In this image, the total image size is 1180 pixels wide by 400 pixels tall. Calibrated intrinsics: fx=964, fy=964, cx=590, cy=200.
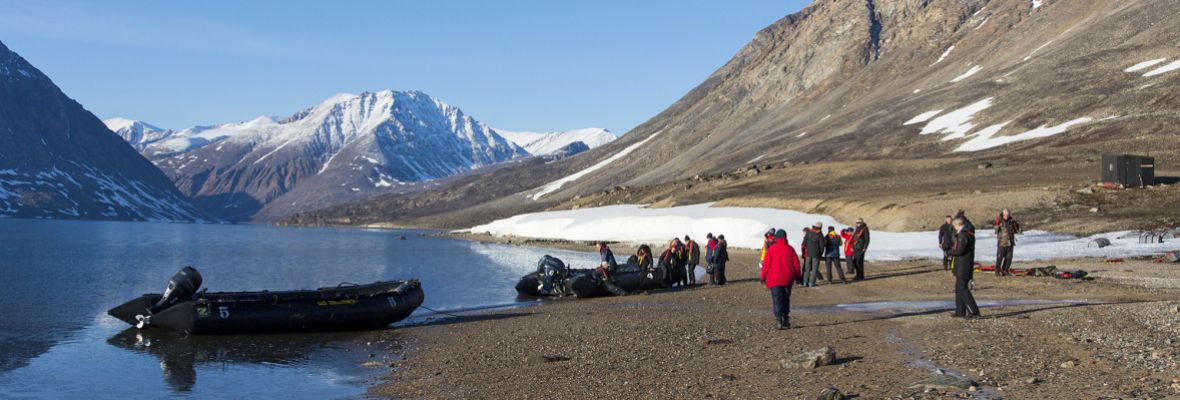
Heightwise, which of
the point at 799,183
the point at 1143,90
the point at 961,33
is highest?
the point at 961,33

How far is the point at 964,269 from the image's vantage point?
1894cm

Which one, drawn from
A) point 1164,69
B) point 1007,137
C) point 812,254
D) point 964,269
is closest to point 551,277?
point 812,254

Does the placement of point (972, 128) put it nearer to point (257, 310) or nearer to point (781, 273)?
point (781, 273)

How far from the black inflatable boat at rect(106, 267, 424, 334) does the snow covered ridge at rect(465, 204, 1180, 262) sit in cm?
2445

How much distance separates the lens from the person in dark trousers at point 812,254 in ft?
97.6

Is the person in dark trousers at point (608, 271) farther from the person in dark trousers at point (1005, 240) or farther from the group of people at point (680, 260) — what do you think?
the person in dark trousers at point (1005, 240)

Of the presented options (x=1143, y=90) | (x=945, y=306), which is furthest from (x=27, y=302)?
(x=1143, y=90)

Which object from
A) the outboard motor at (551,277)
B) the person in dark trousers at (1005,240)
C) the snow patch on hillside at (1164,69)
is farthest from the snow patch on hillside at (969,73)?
the outboard motor at (551,277)

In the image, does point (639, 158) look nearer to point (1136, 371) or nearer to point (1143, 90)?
point (1143, 90)

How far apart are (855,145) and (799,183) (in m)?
25.9

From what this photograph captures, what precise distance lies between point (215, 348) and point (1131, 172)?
161 feet

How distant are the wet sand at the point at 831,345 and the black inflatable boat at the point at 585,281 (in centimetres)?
527

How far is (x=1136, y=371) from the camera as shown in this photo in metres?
12.3

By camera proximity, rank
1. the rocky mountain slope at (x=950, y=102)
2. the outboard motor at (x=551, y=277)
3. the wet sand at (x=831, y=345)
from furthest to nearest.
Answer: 1. the rocky mountain slope at (x=950, y=102)
2. the outboard motor at (x=551, y=277)
3. the wet sand at (x=831, y=345)
